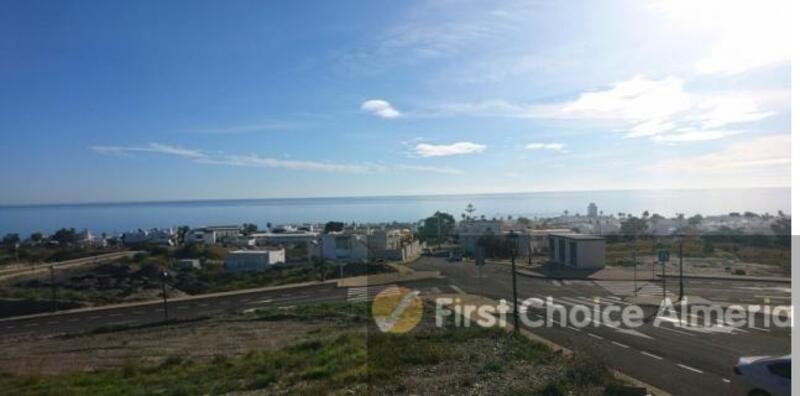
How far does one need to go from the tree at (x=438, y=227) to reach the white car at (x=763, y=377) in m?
81.7

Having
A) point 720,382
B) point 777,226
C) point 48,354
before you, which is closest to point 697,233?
point 777,226

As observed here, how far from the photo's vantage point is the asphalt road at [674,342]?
12555 mm

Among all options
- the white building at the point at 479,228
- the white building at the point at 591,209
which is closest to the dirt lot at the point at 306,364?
the white building at the point at 479,228

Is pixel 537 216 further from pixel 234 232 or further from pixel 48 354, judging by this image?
pixel 48 354

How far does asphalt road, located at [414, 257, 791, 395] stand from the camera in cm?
1255

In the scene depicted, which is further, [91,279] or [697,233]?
[697,233]

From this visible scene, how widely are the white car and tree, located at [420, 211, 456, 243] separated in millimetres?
81734

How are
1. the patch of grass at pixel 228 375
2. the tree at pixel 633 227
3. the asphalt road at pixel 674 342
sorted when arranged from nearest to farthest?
the asphalt road at pixel 674 342 < the patch of grass at pixel 228 375 < the tree at pixel 633 227

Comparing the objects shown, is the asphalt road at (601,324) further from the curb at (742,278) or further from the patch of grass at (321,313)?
the patch of grass at (321,313)

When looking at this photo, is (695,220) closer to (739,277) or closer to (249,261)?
(739,277)

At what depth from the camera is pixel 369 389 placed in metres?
11.4

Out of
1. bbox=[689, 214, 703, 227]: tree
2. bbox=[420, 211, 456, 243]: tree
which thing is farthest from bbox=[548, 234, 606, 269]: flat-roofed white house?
bbox=[689, 214, 703, 227]: tree

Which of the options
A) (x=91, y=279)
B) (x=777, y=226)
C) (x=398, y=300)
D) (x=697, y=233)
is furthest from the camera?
(x=697, y=233)

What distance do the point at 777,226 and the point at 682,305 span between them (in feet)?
146
